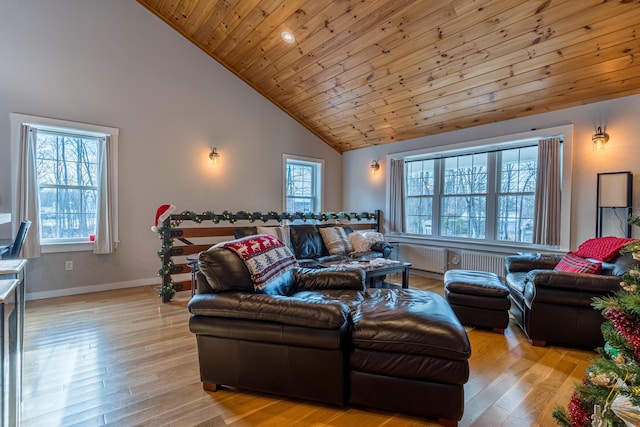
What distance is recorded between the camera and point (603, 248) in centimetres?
275

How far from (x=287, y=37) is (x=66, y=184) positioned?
11.5ft

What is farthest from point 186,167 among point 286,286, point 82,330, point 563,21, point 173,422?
point 563,21

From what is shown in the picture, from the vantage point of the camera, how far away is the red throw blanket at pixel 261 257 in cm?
203

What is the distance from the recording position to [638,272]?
1131 mm

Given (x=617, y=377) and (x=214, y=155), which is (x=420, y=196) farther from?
(x=617, y=377)

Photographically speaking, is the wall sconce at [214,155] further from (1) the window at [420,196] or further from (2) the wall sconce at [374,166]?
(1) the window at [420,196]

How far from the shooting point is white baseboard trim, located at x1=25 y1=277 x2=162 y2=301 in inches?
149

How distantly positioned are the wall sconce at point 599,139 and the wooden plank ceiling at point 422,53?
0.41 metres

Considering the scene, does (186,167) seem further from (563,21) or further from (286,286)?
(563,21)

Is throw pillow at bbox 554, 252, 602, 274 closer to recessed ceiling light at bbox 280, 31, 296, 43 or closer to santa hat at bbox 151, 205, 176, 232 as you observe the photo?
recessed ceiling light at bbox 280, 31, 296, 43

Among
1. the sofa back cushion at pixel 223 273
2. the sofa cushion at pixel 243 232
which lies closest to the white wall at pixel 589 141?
the sofa cushion at pixel 243 232

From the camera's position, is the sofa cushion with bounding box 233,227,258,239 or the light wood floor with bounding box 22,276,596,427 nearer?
the light wood floor with bounding box 22,276,596,427

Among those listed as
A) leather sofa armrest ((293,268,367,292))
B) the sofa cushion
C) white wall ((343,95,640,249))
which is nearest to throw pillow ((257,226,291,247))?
the sofa cushion

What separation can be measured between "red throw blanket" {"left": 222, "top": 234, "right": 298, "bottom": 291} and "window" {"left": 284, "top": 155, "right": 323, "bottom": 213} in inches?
139
